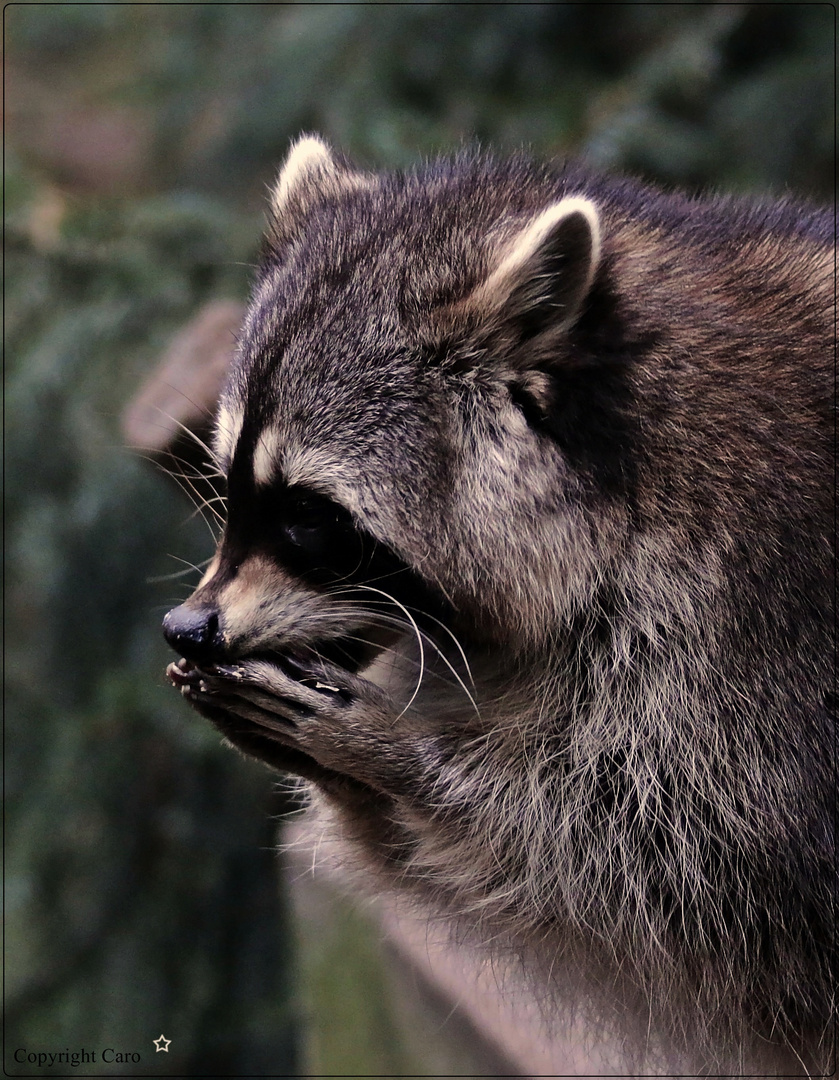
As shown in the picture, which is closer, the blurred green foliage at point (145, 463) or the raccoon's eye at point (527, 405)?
the raccoon's eye at point (527, 405)

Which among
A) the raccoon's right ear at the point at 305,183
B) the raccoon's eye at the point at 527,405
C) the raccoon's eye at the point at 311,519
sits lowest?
the raccoon's eye at the point at 311,519

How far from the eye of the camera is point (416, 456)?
1114 mm

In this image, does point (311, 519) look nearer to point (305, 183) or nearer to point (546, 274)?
point (546, 274)

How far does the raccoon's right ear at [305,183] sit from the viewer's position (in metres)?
1.41

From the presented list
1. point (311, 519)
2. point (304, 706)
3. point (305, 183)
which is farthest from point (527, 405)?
point (305, 183)

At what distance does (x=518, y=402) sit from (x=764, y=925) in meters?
0.65

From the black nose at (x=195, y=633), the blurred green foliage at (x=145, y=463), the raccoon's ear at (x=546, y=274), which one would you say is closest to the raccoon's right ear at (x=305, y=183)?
the raccoon's ear at (x=546, y=274)

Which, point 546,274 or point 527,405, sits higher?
point 546,274

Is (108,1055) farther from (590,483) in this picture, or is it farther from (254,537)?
(590,483)

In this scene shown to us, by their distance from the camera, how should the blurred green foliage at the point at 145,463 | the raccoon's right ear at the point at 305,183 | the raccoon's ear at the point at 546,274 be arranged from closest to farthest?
1. the raccoon's ear at the point at 546,274
2. the raccoon's right ear at the point at 305,183
3. the blurred green foliage at the point at 145,463

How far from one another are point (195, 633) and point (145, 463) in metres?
1.24

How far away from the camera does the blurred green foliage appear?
229 centimetres

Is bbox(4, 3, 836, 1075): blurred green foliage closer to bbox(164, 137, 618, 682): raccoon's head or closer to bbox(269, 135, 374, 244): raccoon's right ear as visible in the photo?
bbox(269, 135, 374, 244): raccoon's right ear

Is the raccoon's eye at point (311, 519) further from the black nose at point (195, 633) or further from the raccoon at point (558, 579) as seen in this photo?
the black nose at point (195, 633)
